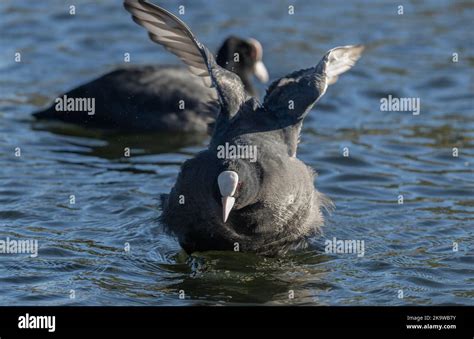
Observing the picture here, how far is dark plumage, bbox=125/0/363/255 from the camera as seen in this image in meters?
6.68

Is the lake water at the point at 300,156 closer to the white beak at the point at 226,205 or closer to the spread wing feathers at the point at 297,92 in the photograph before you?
the white beak at the point at 226,205

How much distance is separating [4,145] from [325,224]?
3495 mm

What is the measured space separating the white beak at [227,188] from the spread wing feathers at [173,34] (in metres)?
1.10

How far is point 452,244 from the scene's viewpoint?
7.71 m

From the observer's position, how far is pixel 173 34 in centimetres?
781

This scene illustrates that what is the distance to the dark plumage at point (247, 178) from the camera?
6.68 meters

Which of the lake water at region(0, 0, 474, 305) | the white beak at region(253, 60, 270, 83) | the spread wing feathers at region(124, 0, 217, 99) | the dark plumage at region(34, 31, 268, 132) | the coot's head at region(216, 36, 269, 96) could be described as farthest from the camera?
the white beak at region(253, 60, 270, 83)

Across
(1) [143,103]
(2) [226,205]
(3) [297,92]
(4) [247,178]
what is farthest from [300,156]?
(2) [226,205]

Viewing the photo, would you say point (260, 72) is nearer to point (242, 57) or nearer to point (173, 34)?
point (242, 57)

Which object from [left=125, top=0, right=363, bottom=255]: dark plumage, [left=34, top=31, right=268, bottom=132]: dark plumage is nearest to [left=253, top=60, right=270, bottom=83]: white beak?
[left=34, top=31, right=268, bottom=132]: dark plumage

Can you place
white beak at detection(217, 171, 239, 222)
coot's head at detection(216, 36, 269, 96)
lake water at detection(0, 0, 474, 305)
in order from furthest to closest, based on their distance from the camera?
coot's head at detection(216, 36, 269, 96) → lake water at detection(0, 0, 474, 305) → white beak at detection(217, 171, 239, 222)

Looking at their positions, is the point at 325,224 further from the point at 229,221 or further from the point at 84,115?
the point at 84,115

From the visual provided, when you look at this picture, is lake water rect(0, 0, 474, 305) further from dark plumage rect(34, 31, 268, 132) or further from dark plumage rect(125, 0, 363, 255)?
dark plumage rect(125, 0, 363, 255)
